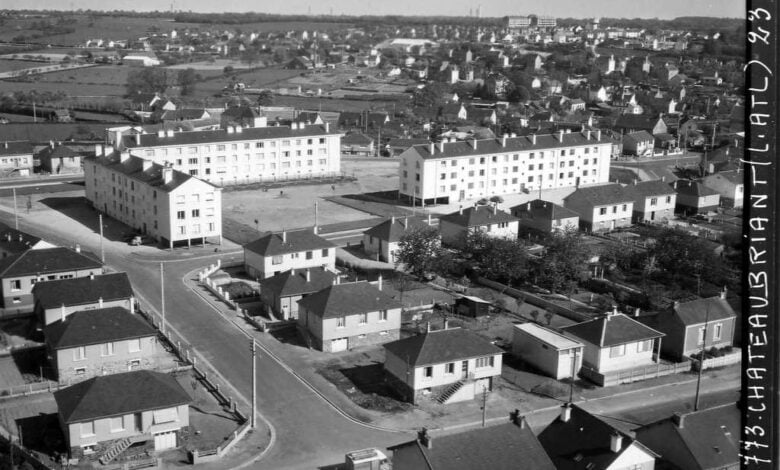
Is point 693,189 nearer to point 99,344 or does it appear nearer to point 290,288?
point 290,288

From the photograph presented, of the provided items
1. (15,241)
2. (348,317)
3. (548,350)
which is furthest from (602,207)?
(15,241)

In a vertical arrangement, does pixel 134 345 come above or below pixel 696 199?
below

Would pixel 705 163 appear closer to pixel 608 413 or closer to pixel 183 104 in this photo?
pixel 608 413

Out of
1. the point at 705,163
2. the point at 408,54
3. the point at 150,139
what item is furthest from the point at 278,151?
the point at 408,54

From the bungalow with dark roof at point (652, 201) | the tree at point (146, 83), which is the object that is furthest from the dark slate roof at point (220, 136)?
the tree at point (146, 83)

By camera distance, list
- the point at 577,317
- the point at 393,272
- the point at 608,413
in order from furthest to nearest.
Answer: the point at 393,272
the point at 577,317
the point at 608,413

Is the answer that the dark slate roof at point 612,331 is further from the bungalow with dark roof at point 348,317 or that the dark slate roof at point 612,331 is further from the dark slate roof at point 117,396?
the dark slate roof at point 117,396
